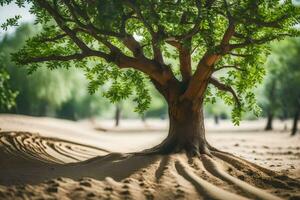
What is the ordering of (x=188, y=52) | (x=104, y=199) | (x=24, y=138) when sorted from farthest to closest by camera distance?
(x=24, y=138) → (x=188, y=52) → (x=104, y=199)

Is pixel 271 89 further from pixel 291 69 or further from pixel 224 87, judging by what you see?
pixel 224 87

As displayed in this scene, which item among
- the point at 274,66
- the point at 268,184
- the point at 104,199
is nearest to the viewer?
the point at 104,199

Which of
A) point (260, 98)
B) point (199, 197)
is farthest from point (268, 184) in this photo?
point (260, 98)

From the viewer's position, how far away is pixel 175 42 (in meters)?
10.6

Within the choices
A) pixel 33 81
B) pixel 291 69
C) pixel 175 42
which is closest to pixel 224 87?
pixel 175 42

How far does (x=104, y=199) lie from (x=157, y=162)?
3.22 metres

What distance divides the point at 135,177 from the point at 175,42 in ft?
13.6

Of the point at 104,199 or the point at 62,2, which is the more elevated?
the point at 62,2

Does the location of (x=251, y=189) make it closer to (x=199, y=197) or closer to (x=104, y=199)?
(x=199, y=197)

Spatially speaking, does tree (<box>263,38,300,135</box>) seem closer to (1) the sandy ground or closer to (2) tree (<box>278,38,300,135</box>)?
(2) tree (<box>278,38,300,135</box>)

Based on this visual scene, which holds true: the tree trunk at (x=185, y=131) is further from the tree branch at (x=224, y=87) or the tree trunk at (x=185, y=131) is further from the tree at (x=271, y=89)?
the tree at (x=271, y=89)

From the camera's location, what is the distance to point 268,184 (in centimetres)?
829

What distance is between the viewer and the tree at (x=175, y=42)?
8.27 m

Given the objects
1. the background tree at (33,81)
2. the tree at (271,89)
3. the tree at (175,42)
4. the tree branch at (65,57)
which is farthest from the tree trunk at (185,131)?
the background tree at (33,81)
